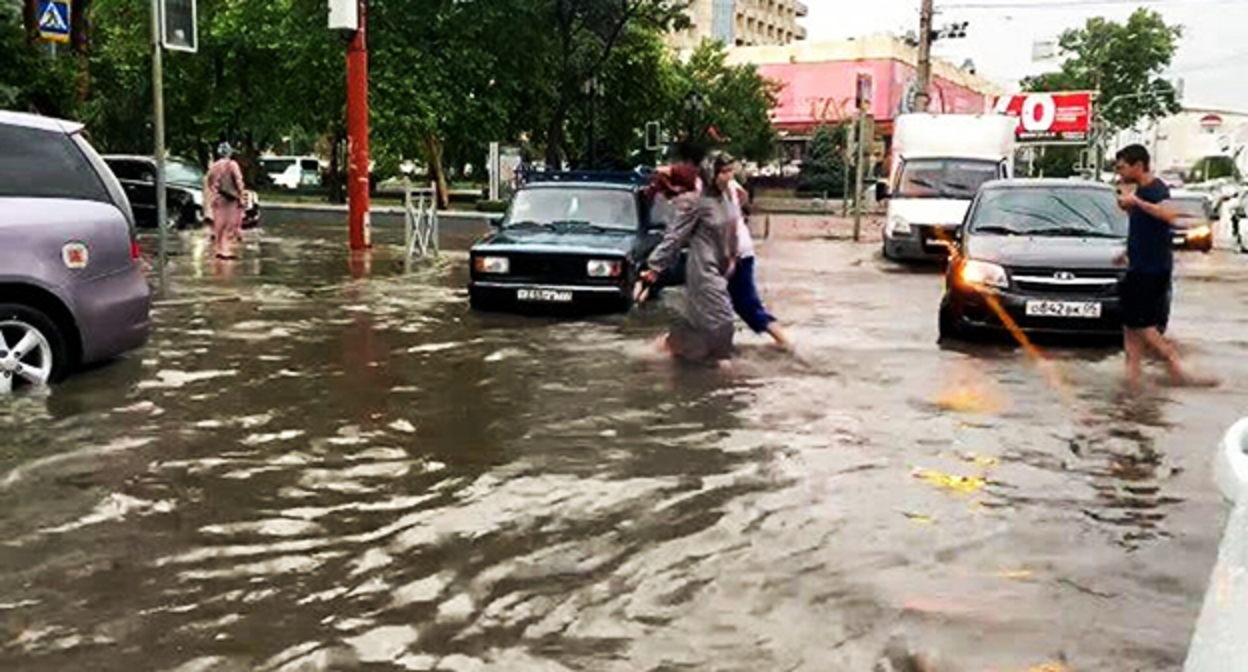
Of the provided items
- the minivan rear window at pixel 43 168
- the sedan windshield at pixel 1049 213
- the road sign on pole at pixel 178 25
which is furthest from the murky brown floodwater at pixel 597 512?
the road sign on pole at pixel 178 25

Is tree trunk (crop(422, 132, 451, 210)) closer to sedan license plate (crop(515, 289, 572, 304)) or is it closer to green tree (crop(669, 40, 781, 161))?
green tree (crop(669, 40, 781, 161))

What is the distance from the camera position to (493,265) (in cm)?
1316

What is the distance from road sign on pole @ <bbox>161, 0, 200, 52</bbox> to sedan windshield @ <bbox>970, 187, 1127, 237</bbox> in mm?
8965

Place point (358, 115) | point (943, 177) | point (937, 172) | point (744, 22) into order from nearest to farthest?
1. point (358, 115)
2. point (943, 177)
3. point (937, 172)
4. point (744, 22)

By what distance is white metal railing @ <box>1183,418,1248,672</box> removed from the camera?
2230 mm

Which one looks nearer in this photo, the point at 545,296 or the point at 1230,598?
the point at 1230,598

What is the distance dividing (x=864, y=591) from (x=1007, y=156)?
69.8 ft

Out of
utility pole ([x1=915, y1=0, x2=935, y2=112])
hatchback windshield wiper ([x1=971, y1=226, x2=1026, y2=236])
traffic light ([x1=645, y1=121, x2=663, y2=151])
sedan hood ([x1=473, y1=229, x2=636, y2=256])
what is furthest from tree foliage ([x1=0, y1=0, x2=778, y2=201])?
hatchback windshield wiper ([x1=971, y1=226, x2=1026, y2=236])

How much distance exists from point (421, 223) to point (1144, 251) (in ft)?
44.6

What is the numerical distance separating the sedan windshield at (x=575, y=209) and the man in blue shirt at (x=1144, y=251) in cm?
613

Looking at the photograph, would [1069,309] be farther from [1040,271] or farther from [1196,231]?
[1196,231]

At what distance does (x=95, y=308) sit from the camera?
852 cm

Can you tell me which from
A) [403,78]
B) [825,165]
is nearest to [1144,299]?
[403,78]

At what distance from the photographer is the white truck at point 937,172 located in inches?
834
